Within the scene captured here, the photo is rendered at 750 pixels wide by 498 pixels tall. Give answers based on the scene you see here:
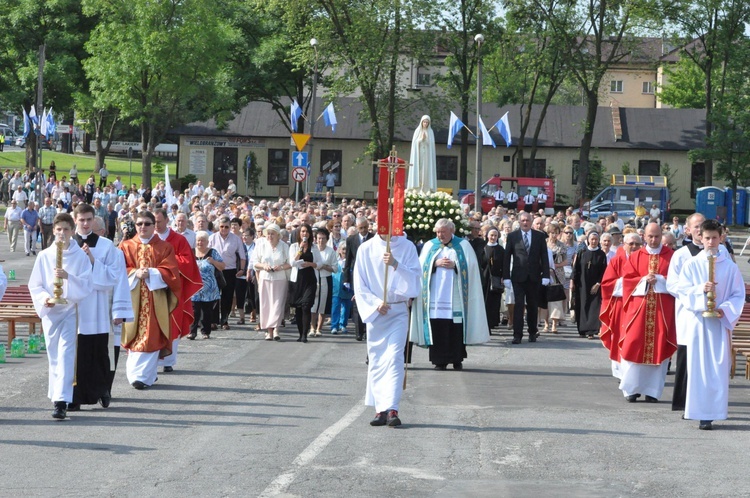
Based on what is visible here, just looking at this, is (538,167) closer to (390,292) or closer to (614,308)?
(614,308)

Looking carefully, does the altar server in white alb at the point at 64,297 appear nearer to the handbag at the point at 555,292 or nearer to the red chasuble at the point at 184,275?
the red chasuble at the point at 184,275

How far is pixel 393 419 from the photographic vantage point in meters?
10.2

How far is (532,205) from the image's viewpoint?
53.1 metres

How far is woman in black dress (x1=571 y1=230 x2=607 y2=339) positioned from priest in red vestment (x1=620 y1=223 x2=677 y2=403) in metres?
5.88

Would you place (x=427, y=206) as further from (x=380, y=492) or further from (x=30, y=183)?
(x=30, y=183)

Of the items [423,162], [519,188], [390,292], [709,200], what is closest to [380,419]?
[390,292]

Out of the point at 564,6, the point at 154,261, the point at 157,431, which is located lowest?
the point at 157,431

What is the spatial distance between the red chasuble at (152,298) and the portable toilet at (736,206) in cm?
4696

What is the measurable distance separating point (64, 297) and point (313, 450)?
2.93 meters

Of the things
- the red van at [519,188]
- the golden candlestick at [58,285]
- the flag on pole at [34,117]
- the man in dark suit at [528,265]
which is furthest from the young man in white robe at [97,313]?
the red van at [519,188]

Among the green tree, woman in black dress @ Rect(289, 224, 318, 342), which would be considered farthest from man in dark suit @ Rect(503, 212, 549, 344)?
the green tree

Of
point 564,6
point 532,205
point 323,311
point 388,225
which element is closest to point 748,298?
point 323,311

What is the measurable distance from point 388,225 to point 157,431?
2.61 meters

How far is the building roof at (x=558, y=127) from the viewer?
6794cm
